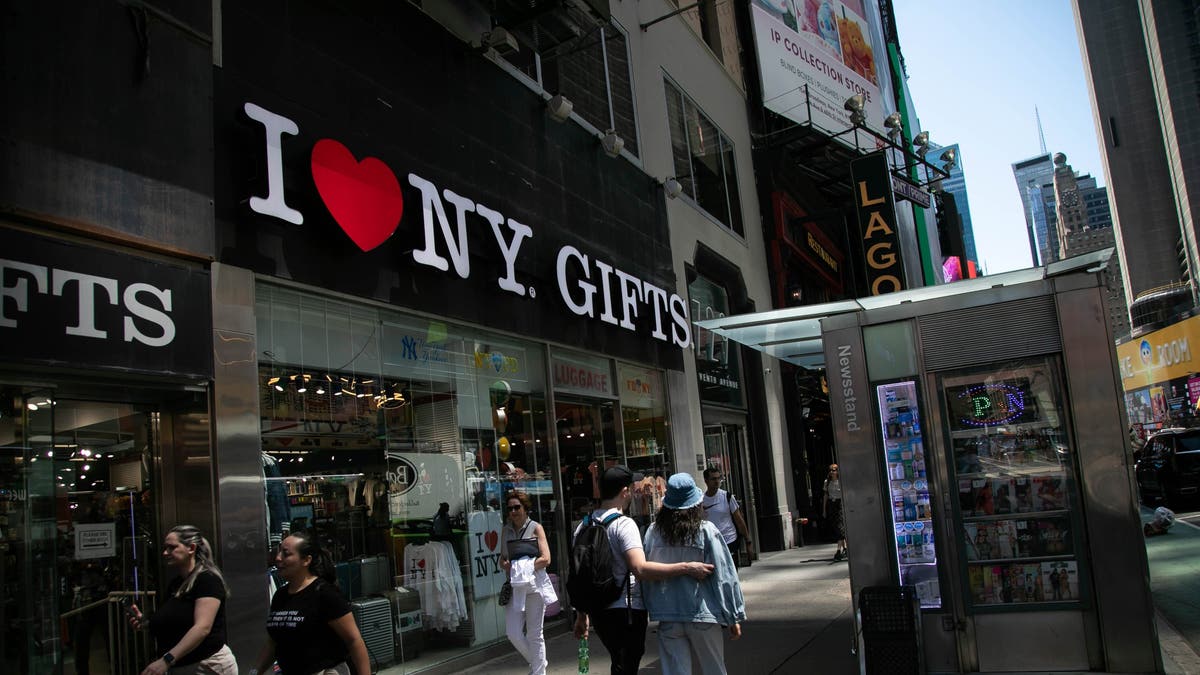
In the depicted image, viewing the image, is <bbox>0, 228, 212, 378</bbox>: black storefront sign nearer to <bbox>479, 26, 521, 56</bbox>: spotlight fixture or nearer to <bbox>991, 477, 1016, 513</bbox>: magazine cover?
<bbox>479, 26, 521, 56</bbox>: spotlight fixture

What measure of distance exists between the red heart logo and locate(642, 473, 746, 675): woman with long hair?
14.2ft

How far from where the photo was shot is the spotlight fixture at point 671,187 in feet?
51.4

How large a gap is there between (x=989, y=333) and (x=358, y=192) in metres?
5.72

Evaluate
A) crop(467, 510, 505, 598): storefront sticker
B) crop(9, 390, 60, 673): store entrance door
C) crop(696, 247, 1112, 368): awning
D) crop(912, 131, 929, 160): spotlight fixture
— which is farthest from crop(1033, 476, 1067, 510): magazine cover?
crop(912, 131, 929, 160): spotlight fixture

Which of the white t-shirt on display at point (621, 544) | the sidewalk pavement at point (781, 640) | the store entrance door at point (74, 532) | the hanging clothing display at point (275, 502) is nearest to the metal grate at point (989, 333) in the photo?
the sidewalk pavement at point (781, 640)

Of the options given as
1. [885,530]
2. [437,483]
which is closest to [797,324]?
[885,530]

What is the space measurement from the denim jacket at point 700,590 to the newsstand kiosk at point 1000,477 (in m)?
2.29

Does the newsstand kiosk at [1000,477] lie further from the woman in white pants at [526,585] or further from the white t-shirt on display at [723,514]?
the white t-shirt on display at [723,514]

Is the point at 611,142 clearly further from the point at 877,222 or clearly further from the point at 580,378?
the point at 877,222

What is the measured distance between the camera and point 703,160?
18.7m

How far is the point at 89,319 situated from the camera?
560cm

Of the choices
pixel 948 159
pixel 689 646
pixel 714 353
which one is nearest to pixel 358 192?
pixel 689 646

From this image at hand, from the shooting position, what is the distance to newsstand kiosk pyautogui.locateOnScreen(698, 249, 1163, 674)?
677cm

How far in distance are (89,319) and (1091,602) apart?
7.57m
